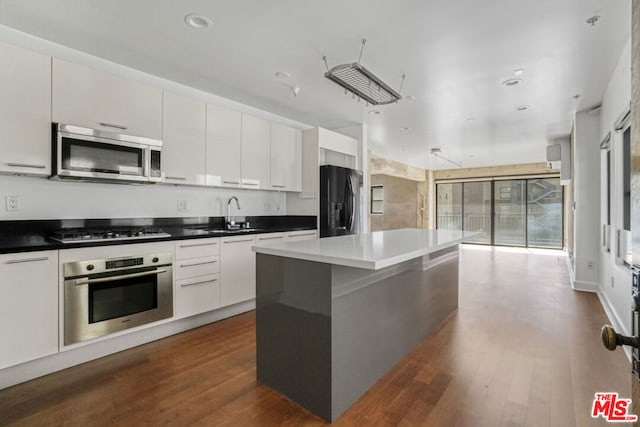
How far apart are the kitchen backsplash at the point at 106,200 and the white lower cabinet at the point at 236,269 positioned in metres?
0.77

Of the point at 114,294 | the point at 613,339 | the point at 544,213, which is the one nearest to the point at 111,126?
the point at 114,294

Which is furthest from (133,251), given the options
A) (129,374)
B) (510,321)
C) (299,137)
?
(510,321)

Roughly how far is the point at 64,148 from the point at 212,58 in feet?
4.75

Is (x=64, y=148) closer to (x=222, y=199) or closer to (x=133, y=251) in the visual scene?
(x=133, y=251)

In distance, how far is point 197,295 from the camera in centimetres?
298

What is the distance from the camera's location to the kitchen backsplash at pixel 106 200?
252 centimetres

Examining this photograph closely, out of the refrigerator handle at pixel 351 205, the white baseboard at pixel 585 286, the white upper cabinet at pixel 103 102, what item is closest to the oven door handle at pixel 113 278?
the white upper cabinet at pixel 103 102

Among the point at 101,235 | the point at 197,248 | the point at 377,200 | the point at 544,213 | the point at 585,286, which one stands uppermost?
the point at 377,200

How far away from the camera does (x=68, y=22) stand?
238 centimetres

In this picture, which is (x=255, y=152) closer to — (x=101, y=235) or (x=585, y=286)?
(x=101, y=235)

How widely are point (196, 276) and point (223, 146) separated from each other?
1.51 metres

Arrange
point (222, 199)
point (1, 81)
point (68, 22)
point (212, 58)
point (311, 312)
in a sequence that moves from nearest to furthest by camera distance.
Answer: point (311, 312) → point (1, 81) → point (68, 22) → point (212, 58) → point (222, 199)

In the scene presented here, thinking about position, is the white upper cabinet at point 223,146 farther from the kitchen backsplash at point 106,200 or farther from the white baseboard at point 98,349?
the white baseboard at point 98,349

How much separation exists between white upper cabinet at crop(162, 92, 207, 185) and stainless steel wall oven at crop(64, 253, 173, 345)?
0.92 metres
